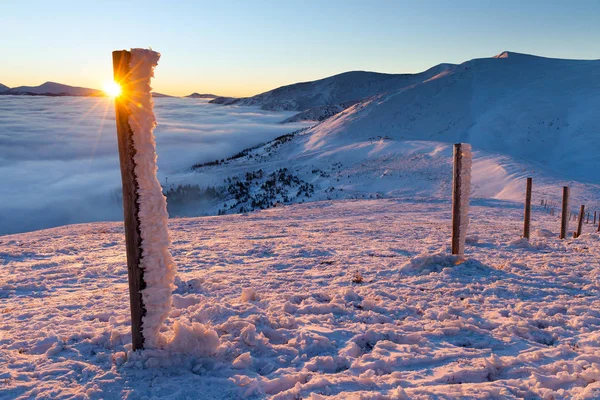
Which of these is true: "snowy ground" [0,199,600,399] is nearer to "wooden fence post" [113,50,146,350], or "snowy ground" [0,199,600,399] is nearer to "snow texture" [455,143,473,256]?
"wooden fence post" [113,50,146,350]

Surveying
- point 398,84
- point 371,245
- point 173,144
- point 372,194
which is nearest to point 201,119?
point 173,144

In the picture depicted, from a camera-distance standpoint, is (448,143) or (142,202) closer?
(142,202)

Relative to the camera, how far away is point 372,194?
91.0 feet

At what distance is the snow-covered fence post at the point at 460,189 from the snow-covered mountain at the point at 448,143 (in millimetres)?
16704

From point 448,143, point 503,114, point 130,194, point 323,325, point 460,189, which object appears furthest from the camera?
point 503,114

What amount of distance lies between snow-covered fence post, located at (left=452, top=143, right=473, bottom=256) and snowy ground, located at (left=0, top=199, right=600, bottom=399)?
0.64 metres

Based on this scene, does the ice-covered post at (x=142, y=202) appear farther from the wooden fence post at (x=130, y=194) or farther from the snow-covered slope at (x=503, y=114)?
the snow-covered slope at (x=503, y=114)

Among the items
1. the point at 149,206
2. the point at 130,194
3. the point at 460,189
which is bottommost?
the point at 460,189

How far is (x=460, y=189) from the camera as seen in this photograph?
25.5ft

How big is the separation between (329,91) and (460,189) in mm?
158451

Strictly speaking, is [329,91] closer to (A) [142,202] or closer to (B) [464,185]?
(B) [464,185]

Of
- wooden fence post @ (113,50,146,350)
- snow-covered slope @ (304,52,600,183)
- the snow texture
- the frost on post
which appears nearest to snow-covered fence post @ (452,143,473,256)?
the snow texture

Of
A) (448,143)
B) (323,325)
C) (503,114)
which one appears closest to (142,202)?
(323,325)

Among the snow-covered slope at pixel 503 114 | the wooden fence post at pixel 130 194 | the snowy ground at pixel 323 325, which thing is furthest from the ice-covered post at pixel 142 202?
the snow-covered slope at pixel 503 114
